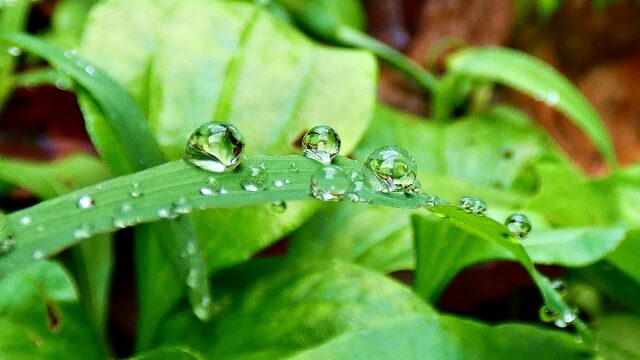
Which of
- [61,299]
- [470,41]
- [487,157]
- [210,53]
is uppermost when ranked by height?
[470,41]

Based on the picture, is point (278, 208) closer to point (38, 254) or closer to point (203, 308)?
point (203, 308)

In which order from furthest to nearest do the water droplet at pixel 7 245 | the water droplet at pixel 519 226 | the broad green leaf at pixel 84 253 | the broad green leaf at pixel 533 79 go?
the broad green leaf at pixel 533 79, the broad green leaf at pixel 84 253, the water droplet at pixel 519 226, the water droplet at pixel 7 245

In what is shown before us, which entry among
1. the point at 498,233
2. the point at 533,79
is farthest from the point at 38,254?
the point at 533,79

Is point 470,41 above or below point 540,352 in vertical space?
above

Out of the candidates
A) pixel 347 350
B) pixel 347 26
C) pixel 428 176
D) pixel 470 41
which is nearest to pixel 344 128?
pixel 428 176

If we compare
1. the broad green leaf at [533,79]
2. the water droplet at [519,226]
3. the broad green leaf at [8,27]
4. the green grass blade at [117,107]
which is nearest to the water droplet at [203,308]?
the green grass blade at [117,107]

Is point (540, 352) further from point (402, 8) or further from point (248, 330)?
point (402, 8)

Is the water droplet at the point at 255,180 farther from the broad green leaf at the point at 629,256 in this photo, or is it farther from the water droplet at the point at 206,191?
the broad green leaf at the point at 629,256
